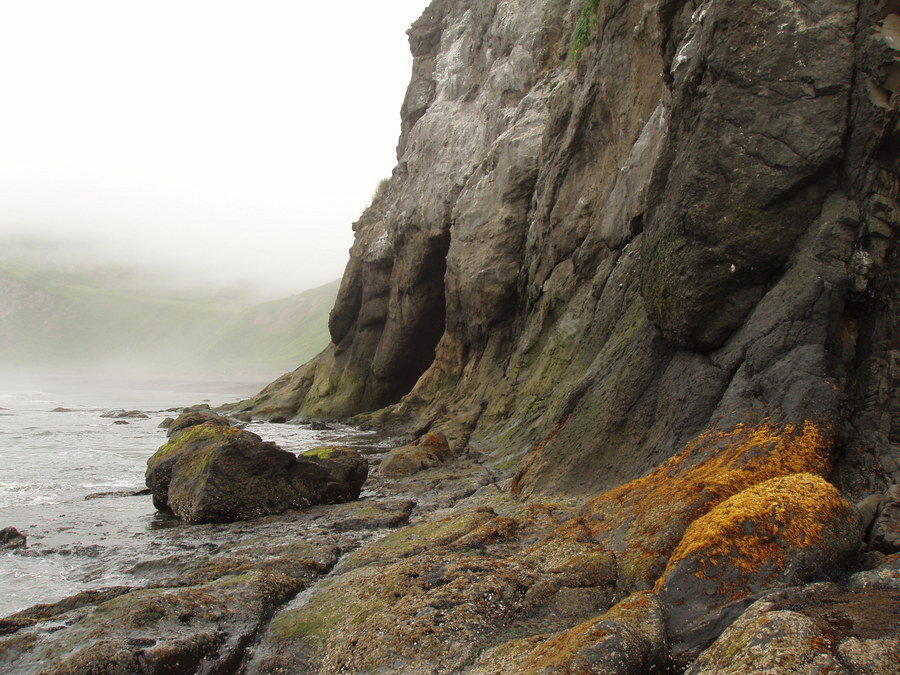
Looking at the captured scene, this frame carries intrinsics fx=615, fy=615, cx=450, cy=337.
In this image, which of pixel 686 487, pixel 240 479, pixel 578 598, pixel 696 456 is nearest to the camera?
pixel 578 598

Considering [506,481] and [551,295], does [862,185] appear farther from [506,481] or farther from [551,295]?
[551,295]

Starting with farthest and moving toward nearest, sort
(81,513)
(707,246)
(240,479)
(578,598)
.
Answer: (81,513), (240,479), (707,246), (578,598)

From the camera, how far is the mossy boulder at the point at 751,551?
4980mm

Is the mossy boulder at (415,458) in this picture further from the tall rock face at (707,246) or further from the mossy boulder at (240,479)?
the mossy boulder at (240,479)

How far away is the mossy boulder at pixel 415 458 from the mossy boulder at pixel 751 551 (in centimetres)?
1293

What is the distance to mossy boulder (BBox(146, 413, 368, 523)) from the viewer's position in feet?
43.6

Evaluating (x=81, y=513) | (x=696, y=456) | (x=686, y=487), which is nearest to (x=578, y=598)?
(x=686, y=487)

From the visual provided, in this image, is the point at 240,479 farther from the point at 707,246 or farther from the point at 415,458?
the point at 707,246

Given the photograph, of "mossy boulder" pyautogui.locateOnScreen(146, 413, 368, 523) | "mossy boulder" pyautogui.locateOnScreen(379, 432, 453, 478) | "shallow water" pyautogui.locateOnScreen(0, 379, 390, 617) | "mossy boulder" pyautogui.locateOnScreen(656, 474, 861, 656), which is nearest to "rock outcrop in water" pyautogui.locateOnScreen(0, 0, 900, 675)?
"mossy boulder" pyautogui.locateOnScreen(656, 474, 861, 656)

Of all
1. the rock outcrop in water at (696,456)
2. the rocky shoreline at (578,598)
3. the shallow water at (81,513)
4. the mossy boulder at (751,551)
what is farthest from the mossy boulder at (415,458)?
the mossy boulder at (751,551)

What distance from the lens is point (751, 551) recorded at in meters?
5.26

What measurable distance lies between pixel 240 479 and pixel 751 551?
11088 millimetres

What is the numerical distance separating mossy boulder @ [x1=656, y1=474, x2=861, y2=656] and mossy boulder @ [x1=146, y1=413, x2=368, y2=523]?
1011cm

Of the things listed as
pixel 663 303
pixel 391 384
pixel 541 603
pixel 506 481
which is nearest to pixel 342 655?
pixel 541 603
